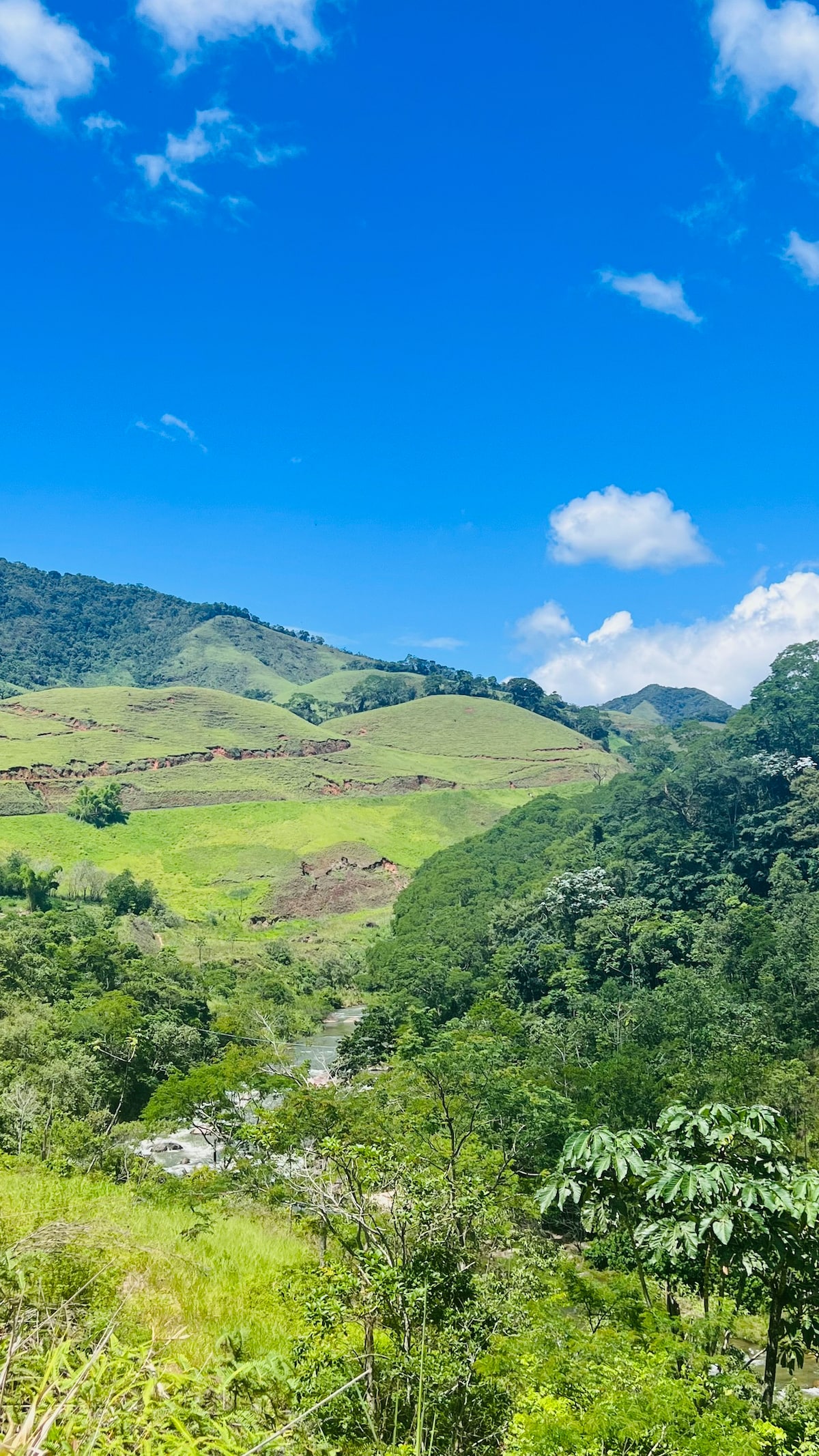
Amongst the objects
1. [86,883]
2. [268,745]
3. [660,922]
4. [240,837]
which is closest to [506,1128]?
[660,922]

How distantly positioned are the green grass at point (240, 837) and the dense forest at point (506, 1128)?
15.5m

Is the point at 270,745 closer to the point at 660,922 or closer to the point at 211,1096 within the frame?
the point at 660,922

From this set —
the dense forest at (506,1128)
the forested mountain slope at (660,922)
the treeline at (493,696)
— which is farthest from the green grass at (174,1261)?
the treeline at (493,696)

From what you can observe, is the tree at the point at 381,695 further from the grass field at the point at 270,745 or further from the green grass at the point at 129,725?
the green grass at the point at 129,725

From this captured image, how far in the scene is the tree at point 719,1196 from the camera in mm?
5934

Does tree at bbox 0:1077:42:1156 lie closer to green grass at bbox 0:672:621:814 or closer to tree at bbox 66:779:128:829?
tree at bbox 66:779:128:829

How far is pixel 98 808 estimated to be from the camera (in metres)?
104

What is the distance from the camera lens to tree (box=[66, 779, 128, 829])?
103062 mm

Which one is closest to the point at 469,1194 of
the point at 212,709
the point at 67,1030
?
the point at 67,1030

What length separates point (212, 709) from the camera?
161 m

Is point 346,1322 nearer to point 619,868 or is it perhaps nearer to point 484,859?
point 619,868

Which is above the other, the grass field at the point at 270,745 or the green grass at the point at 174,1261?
the grass field at the point at 270,745

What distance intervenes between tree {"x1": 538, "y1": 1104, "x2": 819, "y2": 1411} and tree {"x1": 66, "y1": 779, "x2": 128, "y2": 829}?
104 meters

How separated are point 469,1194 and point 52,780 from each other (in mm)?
115859
